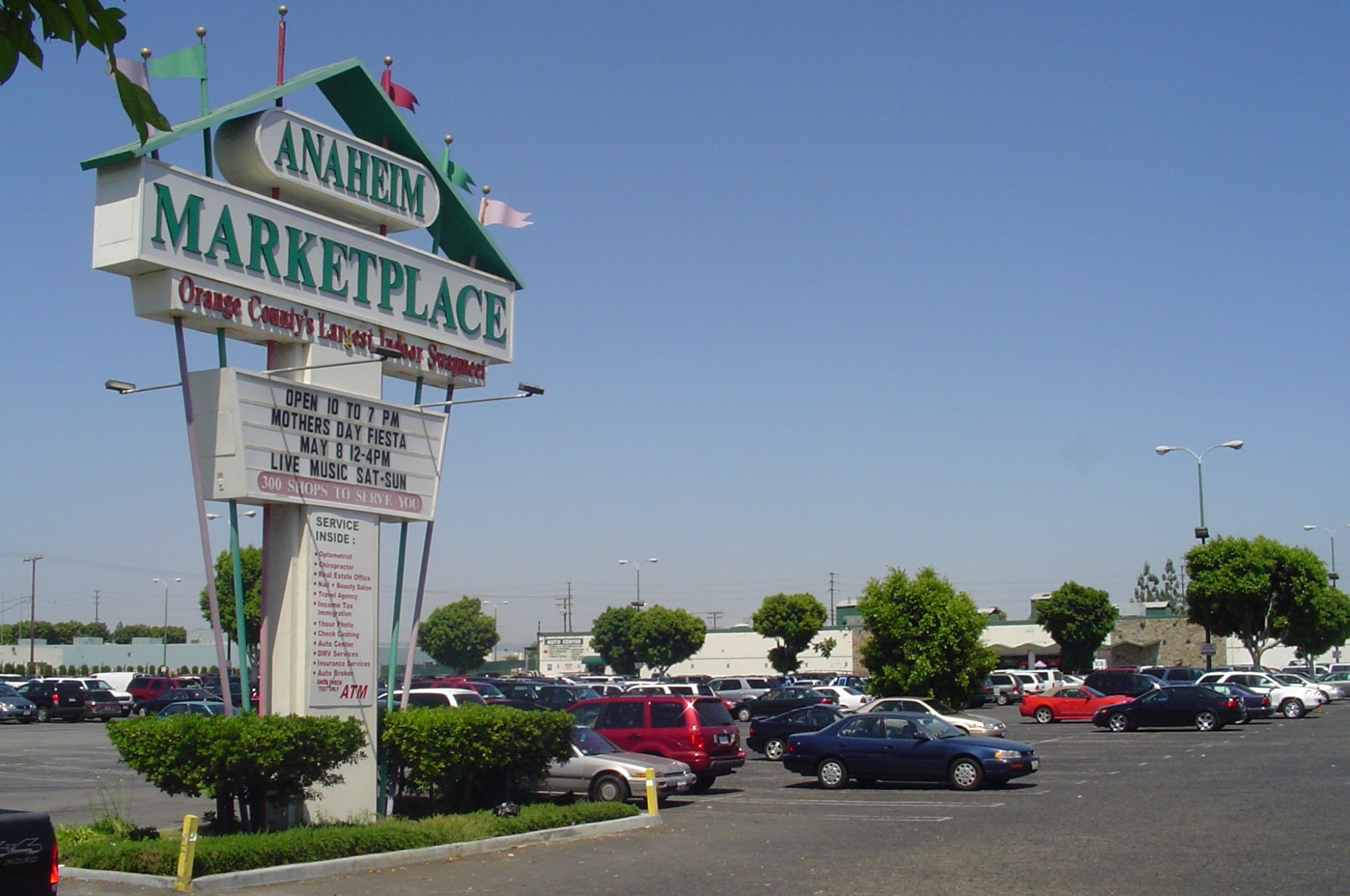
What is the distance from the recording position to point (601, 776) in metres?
20.0

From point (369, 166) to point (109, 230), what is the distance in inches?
152

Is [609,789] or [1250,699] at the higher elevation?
[609,789]

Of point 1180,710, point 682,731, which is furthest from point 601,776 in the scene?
point 1180,710

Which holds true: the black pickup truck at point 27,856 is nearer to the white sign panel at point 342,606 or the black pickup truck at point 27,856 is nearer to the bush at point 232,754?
the bush at point 232,754

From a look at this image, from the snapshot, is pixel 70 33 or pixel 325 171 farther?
pixel 325 171

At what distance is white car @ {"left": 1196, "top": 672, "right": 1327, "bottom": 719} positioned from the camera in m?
44.7

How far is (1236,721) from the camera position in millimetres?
40688

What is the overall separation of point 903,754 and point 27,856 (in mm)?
17134

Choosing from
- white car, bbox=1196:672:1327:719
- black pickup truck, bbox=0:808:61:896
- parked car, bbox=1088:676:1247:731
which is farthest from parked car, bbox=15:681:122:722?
black pickup truck, bbox=0:808:61:896

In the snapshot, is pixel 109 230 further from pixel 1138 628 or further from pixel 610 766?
pixel 1138 628

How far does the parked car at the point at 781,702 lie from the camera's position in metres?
37.9

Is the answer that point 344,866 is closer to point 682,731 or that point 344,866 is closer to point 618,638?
point 682,731

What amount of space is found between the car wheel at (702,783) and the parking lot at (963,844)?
359mm

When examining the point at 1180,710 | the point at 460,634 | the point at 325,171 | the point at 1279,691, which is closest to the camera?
the point at 325,171
